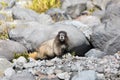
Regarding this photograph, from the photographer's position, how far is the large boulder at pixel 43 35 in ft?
54.0

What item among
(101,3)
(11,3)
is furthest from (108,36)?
(11,3)

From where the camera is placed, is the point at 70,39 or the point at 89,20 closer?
the point at 70,39

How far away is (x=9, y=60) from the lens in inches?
626

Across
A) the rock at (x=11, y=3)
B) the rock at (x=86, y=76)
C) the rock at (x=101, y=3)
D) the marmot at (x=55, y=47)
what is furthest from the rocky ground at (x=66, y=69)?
the rock at (x=11, y=3)

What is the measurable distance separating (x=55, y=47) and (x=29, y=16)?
4.03 meters

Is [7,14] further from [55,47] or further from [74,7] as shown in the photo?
[55,47]

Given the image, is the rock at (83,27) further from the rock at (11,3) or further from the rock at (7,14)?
the rock at (11,3)

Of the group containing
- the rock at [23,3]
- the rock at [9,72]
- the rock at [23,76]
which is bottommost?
the rock at [23,76]

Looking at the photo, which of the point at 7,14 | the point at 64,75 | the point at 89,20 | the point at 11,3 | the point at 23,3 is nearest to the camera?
the point at 64,75

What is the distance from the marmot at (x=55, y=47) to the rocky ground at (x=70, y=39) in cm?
28

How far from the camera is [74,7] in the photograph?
21312mm

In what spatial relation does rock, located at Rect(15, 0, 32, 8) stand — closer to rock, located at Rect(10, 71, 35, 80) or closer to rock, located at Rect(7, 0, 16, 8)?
rock, located at Rect(7, 0, 16, 8)

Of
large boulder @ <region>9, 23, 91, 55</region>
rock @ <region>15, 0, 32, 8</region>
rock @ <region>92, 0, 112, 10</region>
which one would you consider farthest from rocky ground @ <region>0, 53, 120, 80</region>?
rock @ <region>15, 0, 32, 8</region>

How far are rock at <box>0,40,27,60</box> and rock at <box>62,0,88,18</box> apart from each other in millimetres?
4881
